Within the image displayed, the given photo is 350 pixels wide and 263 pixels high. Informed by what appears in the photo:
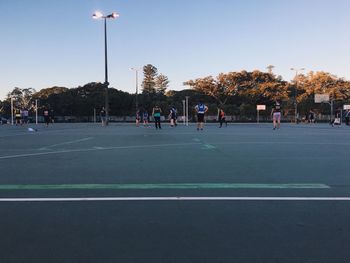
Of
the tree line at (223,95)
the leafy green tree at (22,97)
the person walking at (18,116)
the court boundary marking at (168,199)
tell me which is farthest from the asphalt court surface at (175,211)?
the leafy green tree at (22,97)

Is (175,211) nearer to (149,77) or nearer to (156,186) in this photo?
(156,186)

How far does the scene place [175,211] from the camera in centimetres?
564

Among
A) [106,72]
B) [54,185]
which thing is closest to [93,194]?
[54,185]

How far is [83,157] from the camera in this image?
11578mm

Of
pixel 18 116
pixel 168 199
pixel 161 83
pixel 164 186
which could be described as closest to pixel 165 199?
pixel 168 199

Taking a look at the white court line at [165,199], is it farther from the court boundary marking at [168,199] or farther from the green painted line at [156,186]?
the green painted line at [156,186]

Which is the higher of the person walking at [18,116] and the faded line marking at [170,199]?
the person walking at [18,116]

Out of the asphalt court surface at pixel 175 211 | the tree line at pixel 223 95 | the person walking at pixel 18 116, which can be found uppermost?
the tree line at pixel 223 95

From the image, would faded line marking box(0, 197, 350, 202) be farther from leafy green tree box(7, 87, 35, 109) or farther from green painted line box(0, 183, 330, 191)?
leafy green tree box(7, 87, 35, 109)

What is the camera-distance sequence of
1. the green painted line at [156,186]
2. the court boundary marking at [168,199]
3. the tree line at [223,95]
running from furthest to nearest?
the tree line at [223,95] → the green painted line at [156,186] → the court boundary marking at [168,199]

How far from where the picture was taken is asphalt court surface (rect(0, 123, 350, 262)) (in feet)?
13.7

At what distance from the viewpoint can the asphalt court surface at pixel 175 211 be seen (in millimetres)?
4168

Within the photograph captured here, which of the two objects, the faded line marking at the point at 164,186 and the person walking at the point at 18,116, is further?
the person walking at the point at 18,116

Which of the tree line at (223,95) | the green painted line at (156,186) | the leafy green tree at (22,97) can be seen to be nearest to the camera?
the green painted line at (156,186)
